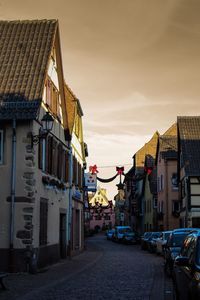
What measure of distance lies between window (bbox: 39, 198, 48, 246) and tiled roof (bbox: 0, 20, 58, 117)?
4.15 m

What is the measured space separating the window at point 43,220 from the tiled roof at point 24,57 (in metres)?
4.15

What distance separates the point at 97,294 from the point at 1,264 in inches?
261

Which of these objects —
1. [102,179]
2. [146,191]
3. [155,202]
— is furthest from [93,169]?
[146,191]

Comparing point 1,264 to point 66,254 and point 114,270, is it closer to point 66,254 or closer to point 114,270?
point 114,270

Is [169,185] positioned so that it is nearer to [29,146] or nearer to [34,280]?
[29,146]

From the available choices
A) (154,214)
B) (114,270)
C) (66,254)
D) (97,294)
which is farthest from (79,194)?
(154,214)

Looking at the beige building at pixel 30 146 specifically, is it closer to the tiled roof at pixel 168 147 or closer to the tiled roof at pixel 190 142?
the tiled roof at pixel 190 142

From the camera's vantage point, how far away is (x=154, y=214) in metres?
60.6

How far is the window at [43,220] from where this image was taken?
21750mm

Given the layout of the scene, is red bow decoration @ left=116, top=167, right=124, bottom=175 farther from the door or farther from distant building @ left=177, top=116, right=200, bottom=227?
distant building @ left=177, top=116, right=200, bottom=227

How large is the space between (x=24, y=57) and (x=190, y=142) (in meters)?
21.6

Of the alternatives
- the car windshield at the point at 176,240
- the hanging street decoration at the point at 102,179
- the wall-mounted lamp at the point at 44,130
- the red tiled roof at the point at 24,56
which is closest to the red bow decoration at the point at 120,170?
the hanging street decoration at the point at 102,179

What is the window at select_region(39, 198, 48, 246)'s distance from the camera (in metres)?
21.8

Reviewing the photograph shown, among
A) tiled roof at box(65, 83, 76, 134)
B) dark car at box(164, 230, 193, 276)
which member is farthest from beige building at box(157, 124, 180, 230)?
dark car at box(164, 230, 193, 276)
